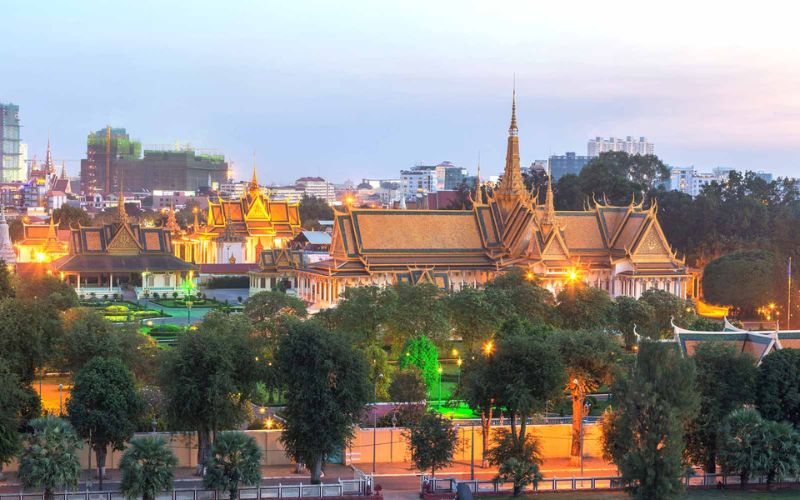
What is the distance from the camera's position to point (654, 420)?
34.6 m

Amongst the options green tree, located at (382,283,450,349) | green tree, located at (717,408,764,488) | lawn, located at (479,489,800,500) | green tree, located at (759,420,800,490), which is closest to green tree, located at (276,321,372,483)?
lawn, located at (479,489,800,500)

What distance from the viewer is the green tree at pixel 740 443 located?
3741 centimetres

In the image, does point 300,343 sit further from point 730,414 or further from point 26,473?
point 730,414

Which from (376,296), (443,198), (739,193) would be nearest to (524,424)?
(376,296)

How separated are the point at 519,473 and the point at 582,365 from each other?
281 inches

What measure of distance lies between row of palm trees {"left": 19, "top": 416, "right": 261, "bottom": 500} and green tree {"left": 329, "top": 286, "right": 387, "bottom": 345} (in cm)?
2223

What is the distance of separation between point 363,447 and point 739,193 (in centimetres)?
7898

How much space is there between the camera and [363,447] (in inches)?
1603

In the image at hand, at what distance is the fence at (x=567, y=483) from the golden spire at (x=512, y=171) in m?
46.9

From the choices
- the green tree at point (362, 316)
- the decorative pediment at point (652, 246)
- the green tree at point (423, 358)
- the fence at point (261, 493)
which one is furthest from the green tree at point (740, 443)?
the decorative pediment at point (652, 246)

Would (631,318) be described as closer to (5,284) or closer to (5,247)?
(5,284)

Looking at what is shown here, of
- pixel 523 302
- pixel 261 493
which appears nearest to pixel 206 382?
pixel 261 493

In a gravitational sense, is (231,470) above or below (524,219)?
below

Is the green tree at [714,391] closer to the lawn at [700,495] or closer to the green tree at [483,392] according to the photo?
the lawn at [700,495]
